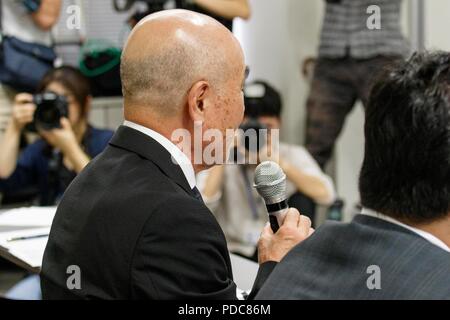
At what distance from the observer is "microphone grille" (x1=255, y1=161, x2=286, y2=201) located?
125cm

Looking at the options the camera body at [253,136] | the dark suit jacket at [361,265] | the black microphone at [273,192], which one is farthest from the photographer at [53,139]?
the dark suit jacket at [361,265]

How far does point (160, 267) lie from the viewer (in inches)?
41.7

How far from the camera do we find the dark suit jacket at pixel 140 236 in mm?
1064

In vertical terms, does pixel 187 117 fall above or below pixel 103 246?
above

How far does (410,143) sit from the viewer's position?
35.1 inches

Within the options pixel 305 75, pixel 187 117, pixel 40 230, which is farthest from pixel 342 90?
pixel 187 117

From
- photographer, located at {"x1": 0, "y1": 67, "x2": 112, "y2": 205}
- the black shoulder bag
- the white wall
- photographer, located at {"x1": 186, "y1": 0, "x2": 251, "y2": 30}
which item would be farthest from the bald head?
the white wall

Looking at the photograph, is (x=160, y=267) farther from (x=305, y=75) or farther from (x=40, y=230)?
(x=305, y=75)

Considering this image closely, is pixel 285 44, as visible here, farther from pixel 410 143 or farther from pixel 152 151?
pixel 410 143

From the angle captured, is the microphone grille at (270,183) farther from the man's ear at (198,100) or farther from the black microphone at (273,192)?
the man's ear at (198,100)

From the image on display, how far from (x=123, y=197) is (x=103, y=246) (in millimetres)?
82

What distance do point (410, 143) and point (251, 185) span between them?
1936 mm
